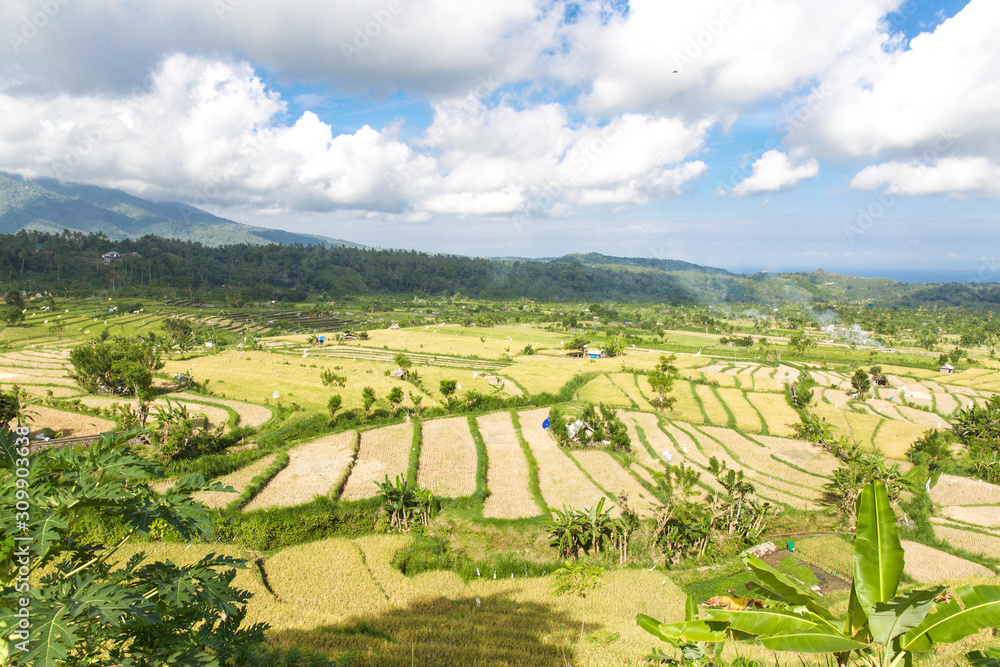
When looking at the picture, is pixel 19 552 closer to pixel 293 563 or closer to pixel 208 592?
pixel 208 592

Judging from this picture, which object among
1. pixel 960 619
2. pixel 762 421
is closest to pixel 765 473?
pixel 762 421

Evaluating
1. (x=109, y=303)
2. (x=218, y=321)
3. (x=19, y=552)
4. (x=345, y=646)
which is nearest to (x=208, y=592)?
(x=19, y=552)

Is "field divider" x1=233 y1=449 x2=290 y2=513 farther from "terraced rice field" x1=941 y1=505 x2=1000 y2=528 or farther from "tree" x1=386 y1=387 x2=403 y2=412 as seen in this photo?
"terraced rice field" x1=941 y1=505 x2=1000 y2=528

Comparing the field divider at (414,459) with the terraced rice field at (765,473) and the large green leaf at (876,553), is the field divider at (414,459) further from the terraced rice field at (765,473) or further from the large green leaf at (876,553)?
→ the large green leaf at (876,553)

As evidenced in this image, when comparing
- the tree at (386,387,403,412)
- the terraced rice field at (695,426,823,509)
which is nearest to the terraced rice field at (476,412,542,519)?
the tree at (386,387,403,412)

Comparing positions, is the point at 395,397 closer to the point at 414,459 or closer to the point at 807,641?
the point at 414,459

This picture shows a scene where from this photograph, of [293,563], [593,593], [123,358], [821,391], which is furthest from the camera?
[821,391]
